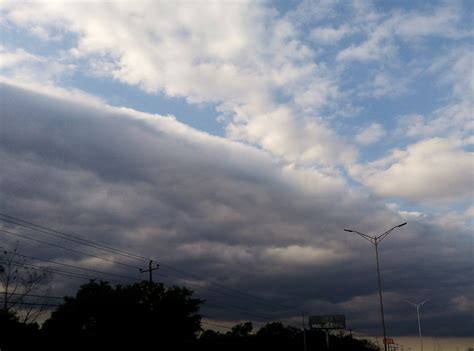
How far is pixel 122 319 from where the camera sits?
7800 centimetres

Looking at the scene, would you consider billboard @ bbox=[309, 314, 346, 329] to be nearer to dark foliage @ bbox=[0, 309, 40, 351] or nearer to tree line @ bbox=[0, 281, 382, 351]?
tree line @ bbox=[0, 281, 382, 351]

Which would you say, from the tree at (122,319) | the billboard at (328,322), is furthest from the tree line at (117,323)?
the billboard at (328,322)

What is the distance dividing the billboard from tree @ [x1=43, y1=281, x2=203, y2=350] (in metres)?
67.9

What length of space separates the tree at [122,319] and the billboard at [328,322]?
223ft

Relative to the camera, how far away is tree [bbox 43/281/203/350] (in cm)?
7544

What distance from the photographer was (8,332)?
2226 inches

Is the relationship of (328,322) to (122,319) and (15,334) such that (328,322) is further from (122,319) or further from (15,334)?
(15,334)

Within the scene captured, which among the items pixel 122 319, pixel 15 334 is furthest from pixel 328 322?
pixel 15 334

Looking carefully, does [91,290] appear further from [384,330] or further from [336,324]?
[336,324]

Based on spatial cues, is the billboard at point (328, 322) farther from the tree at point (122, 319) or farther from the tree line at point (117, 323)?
the tree at point (122, 319)

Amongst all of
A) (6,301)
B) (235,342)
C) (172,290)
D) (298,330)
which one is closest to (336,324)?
(298,330)

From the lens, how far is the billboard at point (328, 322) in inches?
5906

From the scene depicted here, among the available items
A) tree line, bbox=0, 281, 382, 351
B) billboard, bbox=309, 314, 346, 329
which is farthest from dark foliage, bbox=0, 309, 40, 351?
billboard, bbox=309, 314, 346, 329

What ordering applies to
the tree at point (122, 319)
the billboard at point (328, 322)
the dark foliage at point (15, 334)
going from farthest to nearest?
the billboard at point (328, 322)
the tree at point (122, 319)
the dark foliage at point (15, 334)
